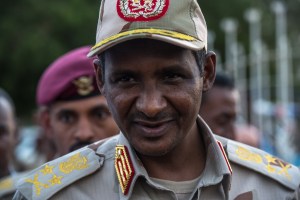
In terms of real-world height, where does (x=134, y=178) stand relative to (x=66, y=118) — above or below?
above

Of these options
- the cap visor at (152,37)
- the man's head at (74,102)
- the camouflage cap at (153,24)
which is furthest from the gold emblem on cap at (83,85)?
the cap visor at (152,37)

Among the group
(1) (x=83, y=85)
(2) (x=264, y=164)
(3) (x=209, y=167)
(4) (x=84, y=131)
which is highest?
(3) (x=209, y=167)

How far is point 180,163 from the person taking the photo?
11.8 ft

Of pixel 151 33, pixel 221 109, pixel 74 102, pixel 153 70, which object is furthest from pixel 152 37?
pixel 221 109

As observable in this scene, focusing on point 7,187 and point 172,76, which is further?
point 7,187

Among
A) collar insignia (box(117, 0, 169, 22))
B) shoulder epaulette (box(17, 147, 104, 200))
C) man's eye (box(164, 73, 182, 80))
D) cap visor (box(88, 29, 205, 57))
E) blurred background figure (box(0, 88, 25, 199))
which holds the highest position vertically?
collar insignia (box(117, 0, 169, 22))

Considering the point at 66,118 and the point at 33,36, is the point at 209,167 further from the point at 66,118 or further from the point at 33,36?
the point at 33,36

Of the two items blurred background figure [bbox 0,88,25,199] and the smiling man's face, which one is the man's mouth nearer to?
the smiling man's face

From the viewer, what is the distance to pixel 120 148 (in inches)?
142

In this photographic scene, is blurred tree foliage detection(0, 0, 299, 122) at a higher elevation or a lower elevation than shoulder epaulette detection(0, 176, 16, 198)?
lower

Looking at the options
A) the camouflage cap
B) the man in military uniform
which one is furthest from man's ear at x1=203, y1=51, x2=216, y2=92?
the camouflage cap

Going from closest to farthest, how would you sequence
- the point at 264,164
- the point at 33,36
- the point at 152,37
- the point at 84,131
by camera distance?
the point at 152,37, the point at 264,164, the point at 84,131, the point at 33,36

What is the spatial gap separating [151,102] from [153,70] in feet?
0.42

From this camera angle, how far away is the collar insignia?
339cm
